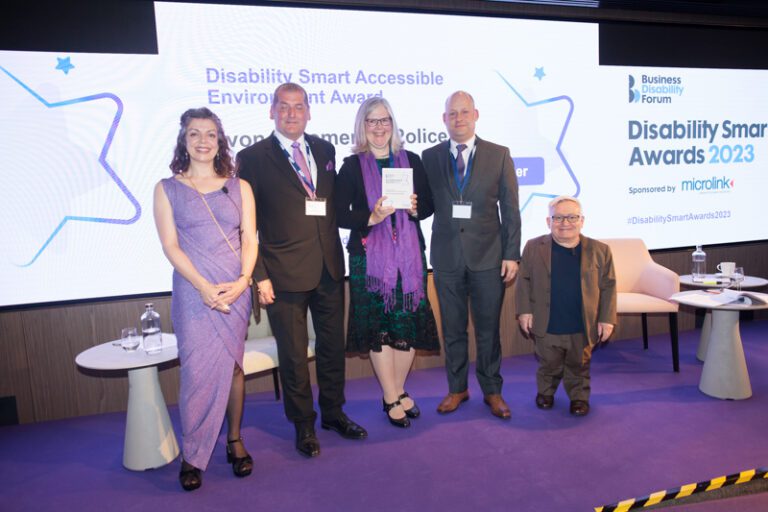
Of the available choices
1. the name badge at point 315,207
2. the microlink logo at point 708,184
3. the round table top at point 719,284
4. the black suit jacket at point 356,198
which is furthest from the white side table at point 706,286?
the name badge at point 315,207

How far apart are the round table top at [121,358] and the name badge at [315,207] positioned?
101cm

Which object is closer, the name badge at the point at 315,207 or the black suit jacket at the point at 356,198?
the name badge at the point at 315,207

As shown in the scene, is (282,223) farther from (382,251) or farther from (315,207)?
(382,251)

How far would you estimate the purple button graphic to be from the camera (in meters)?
4.48

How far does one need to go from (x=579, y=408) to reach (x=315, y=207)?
2.03 metres

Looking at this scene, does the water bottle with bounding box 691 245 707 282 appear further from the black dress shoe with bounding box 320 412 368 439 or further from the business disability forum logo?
the black dress shoe with bounding box 320 412 368 439

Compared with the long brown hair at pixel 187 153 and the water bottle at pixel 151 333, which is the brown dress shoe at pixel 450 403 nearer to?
the water bottle at pixel 151 333

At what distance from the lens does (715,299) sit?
11.9ft

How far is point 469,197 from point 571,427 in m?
1.47

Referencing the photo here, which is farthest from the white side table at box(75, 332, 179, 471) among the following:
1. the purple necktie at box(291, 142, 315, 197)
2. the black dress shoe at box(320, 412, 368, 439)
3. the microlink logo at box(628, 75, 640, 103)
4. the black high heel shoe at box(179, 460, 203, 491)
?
the microlink logo at box(628, 75, 640, 103)

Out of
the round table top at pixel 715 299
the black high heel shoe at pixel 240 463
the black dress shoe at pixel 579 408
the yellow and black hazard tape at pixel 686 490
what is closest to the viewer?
the yellow and black hazard tape at pixel 686 490

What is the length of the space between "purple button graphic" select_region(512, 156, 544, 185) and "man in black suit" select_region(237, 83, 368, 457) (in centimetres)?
209

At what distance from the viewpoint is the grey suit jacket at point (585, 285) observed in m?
3.32

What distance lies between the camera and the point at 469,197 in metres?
3.13
